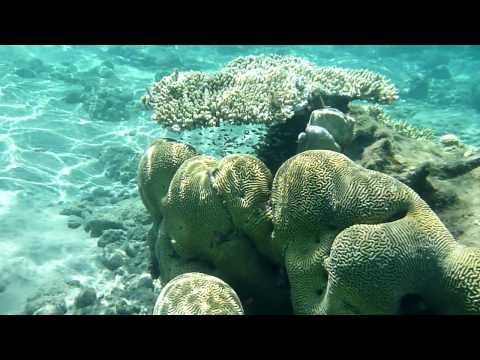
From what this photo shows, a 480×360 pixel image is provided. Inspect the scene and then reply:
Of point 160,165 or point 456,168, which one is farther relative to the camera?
point 160,165

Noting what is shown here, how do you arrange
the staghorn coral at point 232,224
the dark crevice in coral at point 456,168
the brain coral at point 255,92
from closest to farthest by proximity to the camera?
the staghorn coral at point 232,224 < the dark crevice in coral at point 456,168 < the brain coral at point 255,92

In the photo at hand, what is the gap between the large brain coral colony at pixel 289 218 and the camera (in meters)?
3.65

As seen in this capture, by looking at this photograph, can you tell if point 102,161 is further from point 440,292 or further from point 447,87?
point 447,87

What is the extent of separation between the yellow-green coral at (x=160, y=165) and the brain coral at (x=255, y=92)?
0.33 meters

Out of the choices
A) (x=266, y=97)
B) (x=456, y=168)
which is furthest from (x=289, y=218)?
(x=456, y=168)

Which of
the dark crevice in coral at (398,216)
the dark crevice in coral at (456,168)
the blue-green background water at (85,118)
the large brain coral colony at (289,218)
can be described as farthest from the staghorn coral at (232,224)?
the dark crevice in coral at (456,168)

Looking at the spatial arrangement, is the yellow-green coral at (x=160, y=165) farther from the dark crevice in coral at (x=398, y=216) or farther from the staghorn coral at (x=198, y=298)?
the dark crevice in coral at (x=398, y=216)

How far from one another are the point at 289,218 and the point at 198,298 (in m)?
1.25

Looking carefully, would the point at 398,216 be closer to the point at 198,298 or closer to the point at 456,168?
the point at 456,168

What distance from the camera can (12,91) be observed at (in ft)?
53.5

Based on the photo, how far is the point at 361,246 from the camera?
11.8ft

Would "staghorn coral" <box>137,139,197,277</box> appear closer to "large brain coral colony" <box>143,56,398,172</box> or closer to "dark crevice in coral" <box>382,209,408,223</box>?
"large brain coral colony" <box>143,56,398,172</box>
